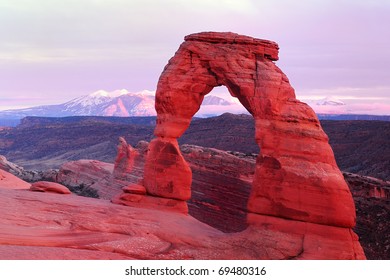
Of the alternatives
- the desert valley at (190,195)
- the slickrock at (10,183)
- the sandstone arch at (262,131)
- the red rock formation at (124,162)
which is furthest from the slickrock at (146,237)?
the red rock formation at (124,162)

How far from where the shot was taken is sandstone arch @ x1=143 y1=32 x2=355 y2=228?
16781 mm

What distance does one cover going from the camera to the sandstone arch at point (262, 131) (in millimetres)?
16781

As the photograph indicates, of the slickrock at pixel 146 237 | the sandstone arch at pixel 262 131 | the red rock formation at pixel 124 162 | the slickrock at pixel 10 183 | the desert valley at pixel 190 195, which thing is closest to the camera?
the slickrock at pixel 146 237

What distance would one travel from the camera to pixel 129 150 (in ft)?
121

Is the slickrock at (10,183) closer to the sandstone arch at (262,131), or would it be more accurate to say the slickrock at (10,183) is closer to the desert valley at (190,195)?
the desert valley at (190,195)

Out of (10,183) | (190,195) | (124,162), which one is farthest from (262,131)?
(124,162)

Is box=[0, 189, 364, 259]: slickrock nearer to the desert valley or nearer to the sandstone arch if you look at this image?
the desert valley

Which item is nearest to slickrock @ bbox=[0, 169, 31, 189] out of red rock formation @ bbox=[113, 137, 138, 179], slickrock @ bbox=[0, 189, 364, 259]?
red rock formation @ bbox=[113, 137, 138, 179]

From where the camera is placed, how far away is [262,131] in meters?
18.0

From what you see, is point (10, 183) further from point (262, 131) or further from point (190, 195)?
point (262, 131)

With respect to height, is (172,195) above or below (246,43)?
below

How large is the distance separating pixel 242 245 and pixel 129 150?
68.9ft

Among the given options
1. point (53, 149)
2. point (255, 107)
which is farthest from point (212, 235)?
point (53, 149)
